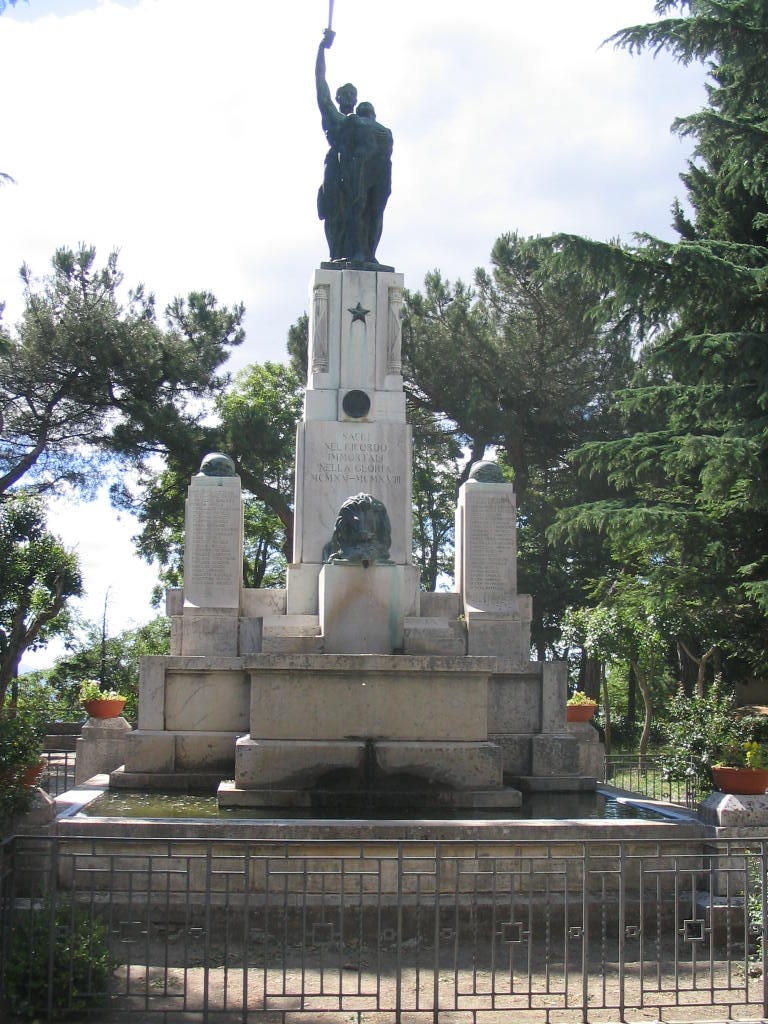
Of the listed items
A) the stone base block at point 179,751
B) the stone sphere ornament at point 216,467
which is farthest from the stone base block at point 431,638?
the stone sphere ornament at point 216,467

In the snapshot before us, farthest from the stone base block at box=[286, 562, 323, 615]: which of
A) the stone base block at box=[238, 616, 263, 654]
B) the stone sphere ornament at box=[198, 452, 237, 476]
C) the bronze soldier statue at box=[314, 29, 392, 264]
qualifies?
the bronze soldier statue at box=[314, 29, 392, 264]

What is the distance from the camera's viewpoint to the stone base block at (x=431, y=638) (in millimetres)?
11102

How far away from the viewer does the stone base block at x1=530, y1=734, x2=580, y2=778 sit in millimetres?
11266

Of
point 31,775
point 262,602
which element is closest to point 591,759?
point 262,602

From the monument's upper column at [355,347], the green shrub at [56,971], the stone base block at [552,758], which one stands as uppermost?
the monument's upper column at [355,347]

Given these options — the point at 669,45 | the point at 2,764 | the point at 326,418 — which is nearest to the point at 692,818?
the point at 2,764

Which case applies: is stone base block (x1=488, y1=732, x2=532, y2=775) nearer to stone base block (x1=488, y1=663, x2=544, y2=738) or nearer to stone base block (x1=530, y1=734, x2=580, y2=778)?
stone base block (x1=530, y1=734, x2=580, y2=778)

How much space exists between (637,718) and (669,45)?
80.7ft

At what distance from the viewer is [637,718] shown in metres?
34.3

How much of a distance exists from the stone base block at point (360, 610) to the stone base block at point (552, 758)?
1.85 metres

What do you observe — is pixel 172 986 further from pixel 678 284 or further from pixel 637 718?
pixel 637 718

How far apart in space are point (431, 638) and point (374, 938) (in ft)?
14.0

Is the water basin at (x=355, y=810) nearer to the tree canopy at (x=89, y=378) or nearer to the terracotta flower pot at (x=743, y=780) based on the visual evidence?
the terracotta flower pot at (x=743, y=780)

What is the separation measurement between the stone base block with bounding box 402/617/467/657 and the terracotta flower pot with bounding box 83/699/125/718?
475 centimetres
